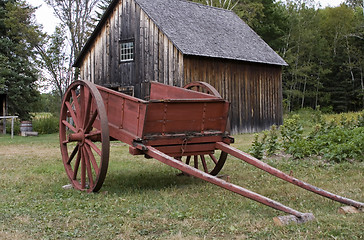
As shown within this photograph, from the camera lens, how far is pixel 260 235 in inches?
165

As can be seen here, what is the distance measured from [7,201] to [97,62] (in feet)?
45.0

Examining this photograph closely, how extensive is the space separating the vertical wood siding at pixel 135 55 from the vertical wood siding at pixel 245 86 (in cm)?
83

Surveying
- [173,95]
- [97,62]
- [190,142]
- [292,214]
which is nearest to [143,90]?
[97,62]

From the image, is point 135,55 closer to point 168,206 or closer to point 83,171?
point 83,171

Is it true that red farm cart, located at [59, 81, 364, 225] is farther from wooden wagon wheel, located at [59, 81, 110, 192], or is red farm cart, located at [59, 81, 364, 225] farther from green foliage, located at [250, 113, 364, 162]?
green foliage, located at [250, 113, 364, 162]

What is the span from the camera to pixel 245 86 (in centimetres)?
1934

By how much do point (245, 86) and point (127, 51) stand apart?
18.0ft

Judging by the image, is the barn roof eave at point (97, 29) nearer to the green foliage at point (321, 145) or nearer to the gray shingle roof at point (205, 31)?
the gray shingle roof at point (205, 31)

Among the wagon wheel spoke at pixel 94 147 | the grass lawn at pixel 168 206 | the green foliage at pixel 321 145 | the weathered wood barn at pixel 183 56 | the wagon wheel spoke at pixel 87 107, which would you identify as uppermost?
the weathered wood barn at pixel 183 56

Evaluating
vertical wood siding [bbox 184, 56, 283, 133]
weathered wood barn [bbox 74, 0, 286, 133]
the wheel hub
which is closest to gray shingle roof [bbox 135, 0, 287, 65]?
weathered wood barn [bbox 74, 0, 286, 133]

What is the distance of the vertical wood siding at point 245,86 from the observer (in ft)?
57.1

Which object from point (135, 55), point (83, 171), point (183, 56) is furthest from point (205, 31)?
point (83, 171)

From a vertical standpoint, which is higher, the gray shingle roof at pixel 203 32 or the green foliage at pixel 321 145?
the gray shingle roof at pixel 203 32

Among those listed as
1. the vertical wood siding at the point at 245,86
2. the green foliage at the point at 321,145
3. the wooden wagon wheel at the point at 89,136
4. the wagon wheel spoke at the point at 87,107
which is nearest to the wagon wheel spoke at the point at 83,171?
the wooden wagon wheel at the point at 89,136
